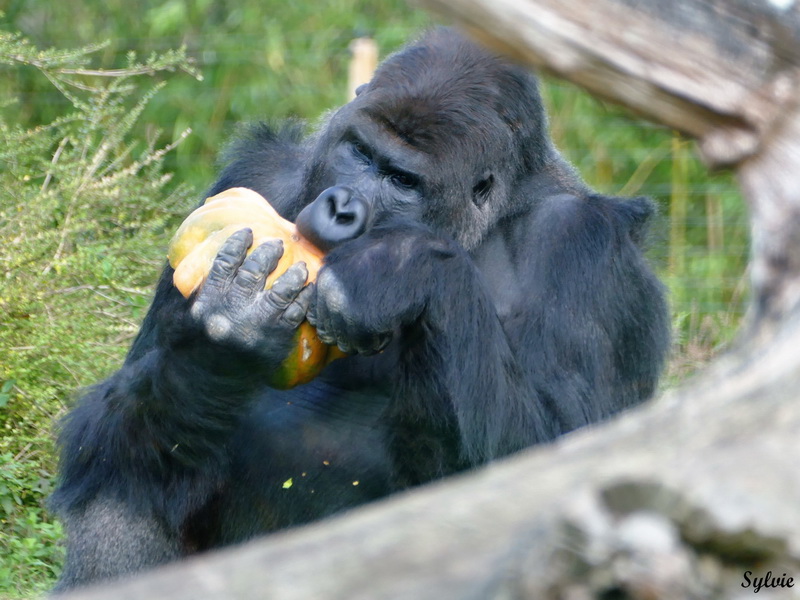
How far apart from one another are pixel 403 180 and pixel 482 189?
259 mm

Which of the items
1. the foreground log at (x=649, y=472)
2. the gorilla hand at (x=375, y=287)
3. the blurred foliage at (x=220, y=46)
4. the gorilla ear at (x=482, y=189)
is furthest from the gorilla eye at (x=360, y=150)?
the blurred foliage at (x=220, y=46)

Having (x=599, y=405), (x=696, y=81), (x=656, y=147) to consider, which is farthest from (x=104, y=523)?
(x=656, y=147)

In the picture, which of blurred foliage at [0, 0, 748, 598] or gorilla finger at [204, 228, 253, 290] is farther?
blurred foliage at [0, 0, 748, 598]

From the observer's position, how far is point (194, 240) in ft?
9.05

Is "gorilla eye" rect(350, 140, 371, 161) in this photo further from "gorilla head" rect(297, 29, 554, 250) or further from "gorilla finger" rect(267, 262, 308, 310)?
"gorilla finger" rect(267, 262, 308, 310)

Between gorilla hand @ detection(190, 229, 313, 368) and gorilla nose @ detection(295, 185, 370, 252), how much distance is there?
0.09 metres

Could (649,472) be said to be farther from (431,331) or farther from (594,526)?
(431,331)

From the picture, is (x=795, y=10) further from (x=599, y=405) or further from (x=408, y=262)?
(x=599, y=405)

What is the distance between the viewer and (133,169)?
451 cm

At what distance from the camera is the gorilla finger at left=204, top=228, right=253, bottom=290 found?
8.64 feet

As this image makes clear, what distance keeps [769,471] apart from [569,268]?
1.69 meters

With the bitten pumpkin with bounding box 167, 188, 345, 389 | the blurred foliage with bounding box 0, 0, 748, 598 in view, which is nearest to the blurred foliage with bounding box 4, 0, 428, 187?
the blurred foliage with bounding box 0, 0, 748, 598

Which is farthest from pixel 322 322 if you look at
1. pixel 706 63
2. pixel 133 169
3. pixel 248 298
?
pixel 133 169

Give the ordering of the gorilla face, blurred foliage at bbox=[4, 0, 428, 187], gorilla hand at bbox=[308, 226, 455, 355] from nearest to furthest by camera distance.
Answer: gorilla hand at bbox=[308, 226, 455, 355] → the gorilla face → blurred foliage at bbox=[4, 0, 428, 187]
